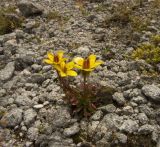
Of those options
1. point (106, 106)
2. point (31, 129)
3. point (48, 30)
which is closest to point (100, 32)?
point (48, 30)

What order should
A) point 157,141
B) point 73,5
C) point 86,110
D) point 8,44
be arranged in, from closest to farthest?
point 157,141
point 86,110
point 8,44
point 73,5

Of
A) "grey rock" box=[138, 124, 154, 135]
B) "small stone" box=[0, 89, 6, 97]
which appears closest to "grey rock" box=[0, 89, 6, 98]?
"small stone" box=[0, 89, 6, 97]

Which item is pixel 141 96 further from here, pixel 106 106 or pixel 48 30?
pixel 48 30

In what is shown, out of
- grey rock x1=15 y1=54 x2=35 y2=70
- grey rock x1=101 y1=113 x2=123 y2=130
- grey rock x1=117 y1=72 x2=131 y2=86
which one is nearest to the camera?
grey rock x1=101 y1=113 x2=123 y2=130

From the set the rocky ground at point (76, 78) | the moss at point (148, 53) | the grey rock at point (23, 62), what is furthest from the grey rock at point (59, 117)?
the moss at point (148, 53)

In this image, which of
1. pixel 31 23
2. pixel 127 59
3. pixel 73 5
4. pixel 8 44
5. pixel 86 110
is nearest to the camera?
pixel 86 110

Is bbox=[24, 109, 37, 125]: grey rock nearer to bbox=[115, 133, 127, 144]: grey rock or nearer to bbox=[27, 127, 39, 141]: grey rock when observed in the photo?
bbox=[27, 127, 39, 141]: grey rock
